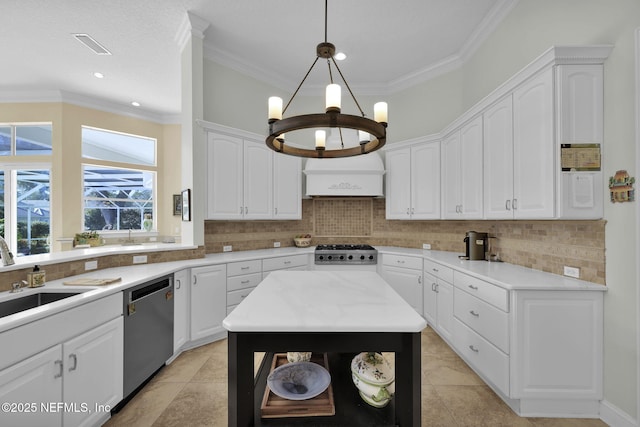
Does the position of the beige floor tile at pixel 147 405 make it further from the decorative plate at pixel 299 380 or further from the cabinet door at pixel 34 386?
the decorative plate at pixel 299 380

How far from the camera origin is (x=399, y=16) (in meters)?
2.89

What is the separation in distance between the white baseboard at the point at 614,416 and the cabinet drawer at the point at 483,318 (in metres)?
0.65

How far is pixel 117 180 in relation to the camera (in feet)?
17.9

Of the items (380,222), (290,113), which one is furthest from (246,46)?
(380,222)

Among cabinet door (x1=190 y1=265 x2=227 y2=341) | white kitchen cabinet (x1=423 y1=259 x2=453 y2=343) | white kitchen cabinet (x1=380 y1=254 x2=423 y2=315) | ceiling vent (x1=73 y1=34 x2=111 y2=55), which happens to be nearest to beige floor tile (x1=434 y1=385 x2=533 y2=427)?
white kitchen cabinet (x1=423 y1=259 x2=453 y2=343)

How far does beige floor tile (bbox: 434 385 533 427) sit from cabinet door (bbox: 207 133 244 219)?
2.83 m

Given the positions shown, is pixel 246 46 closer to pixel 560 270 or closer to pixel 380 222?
pixel 380 222

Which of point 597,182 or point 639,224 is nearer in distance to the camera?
point 639,224

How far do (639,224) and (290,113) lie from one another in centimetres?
404

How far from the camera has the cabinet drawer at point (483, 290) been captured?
1885 mm

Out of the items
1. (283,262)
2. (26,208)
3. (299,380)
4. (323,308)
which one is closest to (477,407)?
(299,380)

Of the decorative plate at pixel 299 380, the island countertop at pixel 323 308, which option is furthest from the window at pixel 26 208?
the decorative plate at pixel 299 380

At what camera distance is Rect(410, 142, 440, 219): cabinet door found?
3469 millimetres

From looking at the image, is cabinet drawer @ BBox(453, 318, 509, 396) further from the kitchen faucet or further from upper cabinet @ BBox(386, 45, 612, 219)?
the kitchen faucet
